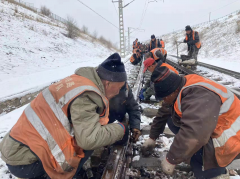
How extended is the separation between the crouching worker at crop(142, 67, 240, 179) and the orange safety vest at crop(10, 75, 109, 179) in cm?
77

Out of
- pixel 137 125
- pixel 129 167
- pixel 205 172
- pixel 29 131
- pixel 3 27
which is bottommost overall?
pixel 129 167

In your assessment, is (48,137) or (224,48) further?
(224,48)

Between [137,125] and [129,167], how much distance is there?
58 cm

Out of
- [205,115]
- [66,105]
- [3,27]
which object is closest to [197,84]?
[205,115]

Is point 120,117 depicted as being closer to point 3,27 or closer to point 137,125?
point 137,125

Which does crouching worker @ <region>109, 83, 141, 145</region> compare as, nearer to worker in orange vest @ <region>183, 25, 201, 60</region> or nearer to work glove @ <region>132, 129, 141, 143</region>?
work glove @ <region>132, 129, 141, 143</region>

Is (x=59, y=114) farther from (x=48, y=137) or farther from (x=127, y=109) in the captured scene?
(x=127, y=109)

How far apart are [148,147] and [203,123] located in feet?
3.73

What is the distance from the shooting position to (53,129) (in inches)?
58.0

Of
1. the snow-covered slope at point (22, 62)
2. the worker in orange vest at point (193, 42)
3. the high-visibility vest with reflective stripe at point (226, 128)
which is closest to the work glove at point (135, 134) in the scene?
the high-visibility vest with reflective stripe at point (226, 128)

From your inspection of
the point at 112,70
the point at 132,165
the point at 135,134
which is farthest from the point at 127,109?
the point at 112,70

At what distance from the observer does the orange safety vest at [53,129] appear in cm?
146

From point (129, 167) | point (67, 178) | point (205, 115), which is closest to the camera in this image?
point (205, 115)

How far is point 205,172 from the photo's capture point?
1.77 m
